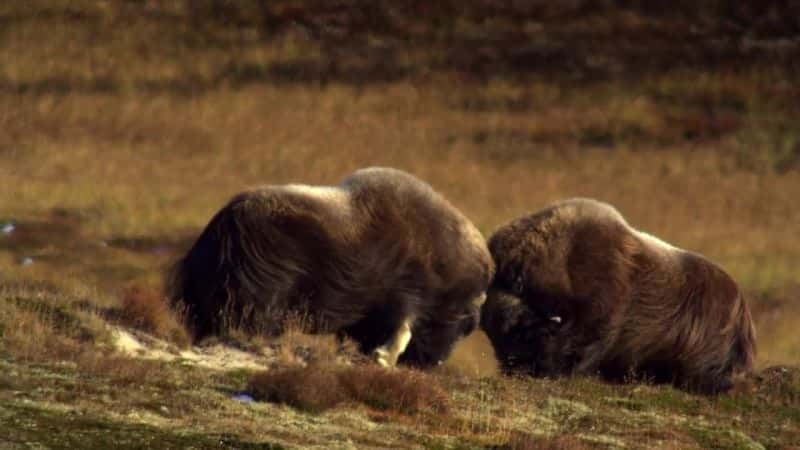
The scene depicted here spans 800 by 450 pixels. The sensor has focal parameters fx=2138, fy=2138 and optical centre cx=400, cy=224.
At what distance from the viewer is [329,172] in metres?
53.9

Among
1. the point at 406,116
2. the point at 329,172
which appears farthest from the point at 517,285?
the point at 406,116

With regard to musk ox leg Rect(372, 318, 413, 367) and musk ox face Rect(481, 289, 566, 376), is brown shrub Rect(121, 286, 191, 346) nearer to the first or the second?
musk ox leg Rect(372, 318, 413, 367)

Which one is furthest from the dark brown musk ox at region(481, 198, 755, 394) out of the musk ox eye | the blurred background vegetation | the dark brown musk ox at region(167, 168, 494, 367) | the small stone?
the small stone

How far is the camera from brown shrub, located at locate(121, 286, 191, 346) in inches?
947

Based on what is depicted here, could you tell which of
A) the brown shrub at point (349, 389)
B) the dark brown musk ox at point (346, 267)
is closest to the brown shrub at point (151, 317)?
the dark brown musk ox at point (346, 267)

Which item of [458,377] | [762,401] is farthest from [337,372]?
[762,401]

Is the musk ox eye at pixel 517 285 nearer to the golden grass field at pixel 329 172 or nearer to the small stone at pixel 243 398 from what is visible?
the golden grass field at pixel 329 172

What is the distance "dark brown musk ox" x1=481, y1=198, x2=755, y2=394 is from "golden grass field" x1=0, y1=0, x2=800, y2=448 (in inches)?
31.2

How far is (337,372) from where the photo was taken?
20562 millimetres

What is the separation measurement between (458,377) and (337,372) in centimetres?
406

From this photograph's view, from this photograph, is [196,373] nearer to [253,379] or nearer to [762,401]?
[253,379]

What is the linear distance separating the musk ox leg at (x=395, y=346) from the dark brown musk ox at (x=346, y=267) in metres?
0.02

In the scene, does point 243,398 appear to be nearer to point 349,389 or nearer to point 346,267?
point 349,389

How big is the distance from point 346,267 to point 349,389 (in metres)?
5.39
